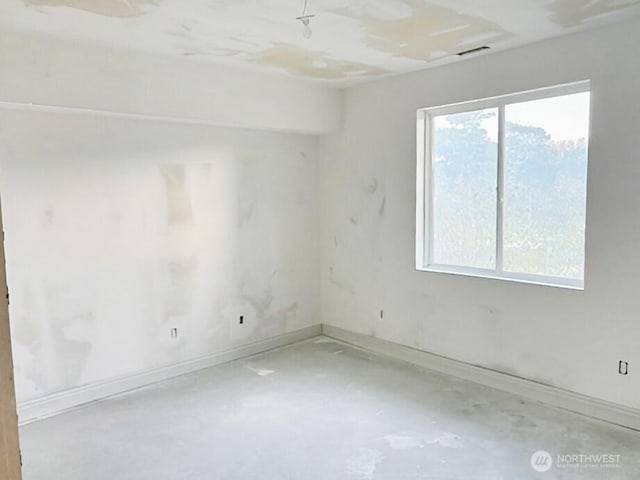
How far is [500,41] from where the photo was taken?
345 centimetres

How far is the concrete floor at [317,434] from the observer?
9.05ft

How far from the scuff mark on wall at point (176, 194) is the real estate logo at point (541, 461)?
323 cm

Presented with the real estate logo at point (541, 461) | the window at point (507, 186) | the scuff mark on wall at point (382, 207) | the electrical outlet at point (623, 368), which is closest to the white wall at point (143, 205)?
the scuff mark on wall at point (382, 207)

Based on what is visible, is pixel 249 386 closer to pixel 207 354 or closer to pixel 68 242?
pixel 207 354

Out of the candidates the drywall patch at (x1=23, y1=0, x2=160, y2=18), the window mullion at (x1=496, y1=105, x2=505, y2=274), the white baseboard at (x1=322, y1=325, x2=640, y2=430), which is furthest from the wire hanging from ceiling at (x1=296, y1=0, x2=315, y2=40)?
the white baseboard at (x1=322, y1=325, x2=640, y2=430)

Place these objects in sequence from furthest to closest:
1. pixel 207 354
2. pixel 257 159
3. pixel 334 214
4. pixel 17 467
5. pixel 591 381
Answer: pixel 334 214 → pixel 257 159 → pixel 207 354 → pixel 591 381 → pixel 17 467

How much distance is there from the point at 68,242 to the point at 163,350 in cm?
123

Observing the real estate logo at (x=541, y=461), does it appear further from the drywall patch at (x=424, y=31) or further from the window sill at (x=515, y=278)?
the drywall patch at (x=424, y=31)

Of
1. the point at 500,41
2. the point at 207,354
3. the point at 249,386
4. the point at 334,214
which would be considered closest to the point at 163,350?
the point at 207,354

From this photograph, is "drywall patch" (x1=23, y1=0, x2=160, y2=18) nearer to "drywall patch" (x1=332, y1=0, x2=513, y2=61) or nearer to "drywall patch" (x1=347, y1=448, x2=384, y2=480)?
"drywall patch" (x1=332, y1=0, x2=513, y2=61)

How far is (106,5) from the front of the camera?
2.67 m

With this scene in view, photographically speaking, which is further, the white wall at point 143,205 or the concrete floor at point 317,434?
the white wall at point 143,205

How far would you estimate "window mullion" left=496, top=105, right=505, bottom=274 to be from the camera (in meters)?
3.91

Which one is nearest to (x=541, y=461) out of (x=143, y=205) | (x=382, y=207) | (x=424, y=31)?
(x=382, y=207)
